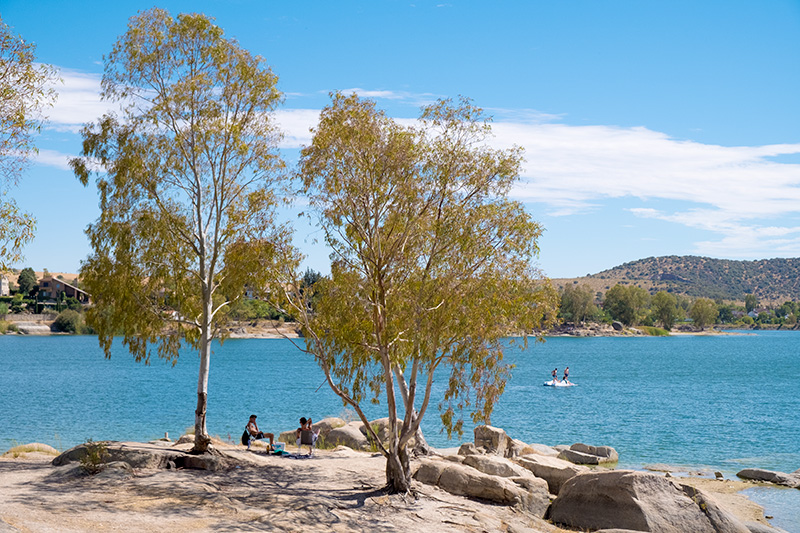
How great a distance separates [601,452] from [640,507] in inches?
599

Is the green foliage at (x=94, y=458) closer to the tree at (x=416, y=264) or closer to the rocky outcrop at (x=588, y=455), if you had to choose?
the tree at (x=416, y=264)

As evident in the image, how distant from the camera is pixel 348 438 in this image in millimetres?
31203

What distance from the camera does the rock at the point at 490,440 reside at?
92.6 feet

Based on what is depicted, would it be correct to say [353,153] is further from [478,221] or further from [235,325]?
[235,325]

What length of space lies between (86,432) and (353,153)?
31422mm

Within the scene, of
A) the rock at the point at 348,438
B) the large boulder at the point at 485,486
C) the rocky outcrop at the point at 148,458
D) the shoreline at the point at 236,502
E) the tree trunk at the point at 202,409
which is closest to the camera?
the shoreline at the point at 236,502

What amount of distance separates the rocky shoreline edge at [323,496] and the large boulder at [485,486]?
0.03 m

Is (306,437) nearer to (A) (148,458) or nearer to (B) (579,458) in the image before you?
(A) (148,458)

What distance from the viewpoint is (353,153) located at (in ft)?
64.4

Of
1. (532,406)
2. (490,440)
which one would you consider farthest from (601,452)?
(532,406)

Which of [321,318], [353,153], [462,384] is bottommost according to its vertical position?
[462,384]

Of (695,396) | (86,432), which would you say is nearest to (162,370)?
(86,432)

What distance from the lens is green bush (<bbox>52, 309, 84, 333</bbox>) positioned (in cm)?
16800

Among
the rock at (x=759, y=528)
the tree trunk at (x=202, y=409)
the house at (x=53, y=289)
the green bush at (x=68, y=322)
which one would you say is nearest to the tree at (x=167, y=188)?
the tree trunk at (x=202, y=409)
